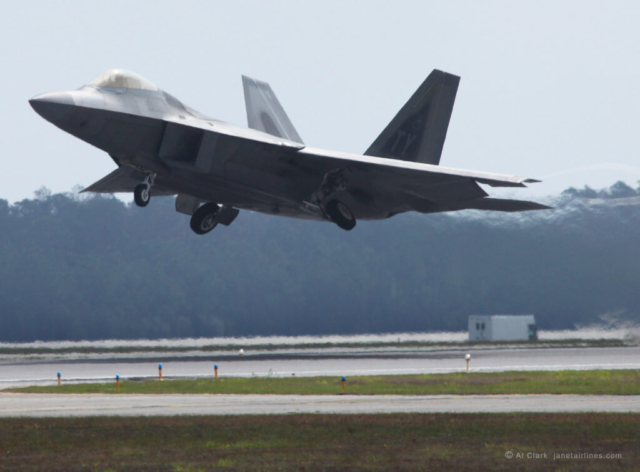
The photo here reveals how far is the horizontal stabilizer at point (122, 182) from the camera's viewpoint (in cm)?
2656

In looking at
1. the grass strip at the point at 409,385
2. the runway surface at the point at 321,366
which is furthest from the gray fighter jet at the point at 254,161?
the runway surface at the point at 321,366

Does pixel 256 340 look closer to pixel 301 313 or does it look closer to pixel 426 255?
pixel 301 313

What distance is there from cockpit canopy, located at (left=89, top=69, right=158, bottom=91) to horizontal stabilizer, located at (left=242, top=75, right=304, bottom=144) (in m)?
8.45

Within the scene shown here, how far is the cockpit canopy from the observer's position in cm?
2266

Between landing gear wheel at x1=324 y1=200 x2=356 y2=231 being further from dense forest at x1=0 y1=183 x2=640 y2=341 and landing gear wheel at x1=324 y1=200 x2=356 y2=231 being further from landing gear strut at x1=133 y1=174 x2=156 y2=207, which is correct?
dense forest at x1=0 y1=183 x2=640 y2=341

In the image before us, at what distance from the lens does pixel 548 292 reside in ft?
194

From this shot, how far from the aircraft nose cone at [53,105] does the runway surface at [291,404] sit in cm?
725

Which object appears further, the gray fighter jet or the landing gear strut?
the landing gear strut

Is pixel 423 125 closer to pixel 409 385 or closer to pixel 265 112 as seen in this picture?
pixel 265 112

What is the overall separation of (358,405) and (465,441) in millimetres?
6425

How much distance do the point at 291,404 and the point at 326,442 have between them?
672 cm

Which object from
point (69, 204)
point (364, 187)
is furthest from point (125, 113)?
point (69, 204)

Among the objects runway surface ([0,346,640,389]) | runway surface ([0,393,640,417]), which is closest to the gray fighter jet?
runway surface ([0,393,640,417])

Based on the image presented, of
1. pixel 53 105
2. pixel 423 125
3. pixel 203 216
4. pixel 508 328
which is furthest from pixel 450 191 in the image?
pixel 508 328
